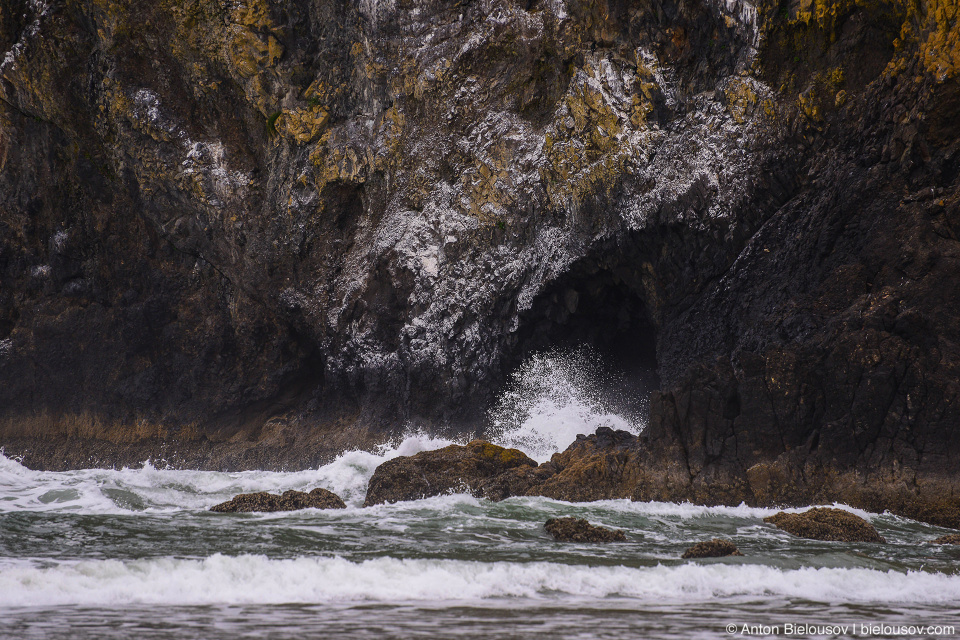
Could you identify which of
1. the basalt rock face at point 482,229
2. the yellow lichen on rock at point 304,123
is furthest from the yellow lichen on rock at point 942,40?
the yellow lichen on rock at point 304,123

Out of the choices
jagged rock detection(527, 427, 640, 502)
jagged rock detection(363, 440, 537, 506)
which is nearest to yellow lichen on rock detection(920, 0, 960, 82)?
jagged rock detection(527, 427, 640, 502)

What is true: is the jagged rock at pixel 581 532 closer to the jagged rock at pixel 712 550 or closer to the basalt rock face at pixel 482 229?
the jagged rock at pixel 712 550

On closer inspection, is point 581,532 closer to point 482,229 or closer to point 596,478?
point 596,478

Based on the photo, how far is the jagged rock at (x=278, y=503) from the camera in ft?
34.7

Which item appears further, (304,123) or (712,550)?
(304,123)

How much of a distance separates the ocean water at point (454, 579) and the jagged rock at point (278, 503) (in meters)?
0.82

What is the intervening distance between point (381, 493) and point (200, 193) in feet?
41.9

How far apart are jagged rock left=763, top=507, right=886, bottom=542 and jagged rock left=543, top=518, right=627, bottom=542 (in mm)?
2026

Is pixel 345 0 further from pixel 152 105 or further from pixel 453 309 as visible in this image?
pixel 453 309

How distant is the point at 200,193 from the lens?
2048 centimetres

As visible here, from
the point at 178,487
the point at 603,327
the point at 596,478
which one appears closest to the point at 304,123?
the point at 603,327

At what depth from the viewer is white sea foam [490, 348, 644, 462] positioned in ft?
53.5

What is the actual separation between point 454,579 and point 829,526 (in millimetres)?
4817

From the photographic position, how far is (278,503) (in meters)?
10.7
